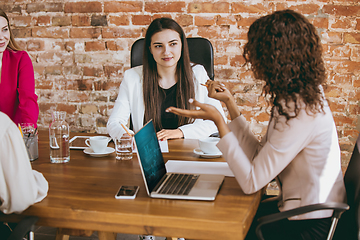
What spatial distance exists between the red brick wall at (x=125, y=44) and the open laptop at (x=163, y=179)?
1.55 meters

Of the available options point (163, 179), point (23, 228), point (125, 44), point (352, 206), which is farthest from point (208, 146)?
A: point (125, 44)

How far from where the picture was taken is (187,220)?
0.80 m

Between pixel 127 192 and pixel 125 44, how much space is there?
6.08 feet

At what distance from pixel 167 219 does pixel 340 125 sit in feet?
6.81

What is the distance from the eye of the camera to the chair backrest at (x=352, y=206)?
0.99 meters

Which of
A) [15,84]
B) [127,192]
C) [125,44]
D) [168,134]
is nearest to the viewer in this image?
[127,192]

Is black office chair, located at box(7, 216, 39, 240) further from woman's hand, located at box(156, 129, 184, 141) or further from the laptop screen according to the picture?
woman's hand, located at box(156, 129, 184, 141)

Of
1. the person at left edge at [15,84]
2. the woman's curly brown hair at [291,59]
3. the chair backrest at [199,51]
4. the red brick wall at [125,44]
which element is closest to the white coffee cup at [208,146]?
the woman's curly brown hair at [291,59]

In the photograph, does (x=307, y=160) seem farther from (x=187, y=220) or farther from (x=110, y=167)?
(x=110, y=167)

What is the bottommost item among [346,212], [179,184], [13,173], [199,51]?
[346,212]

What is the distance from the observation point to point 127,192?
3.12 ft

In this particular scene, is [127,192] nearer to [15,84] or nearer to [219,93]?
[219,93]

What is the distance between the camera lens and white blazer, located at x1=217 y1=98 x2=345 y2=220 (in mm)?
960

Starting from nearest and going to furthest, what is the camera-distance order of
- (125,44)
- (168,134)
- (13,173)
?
(13,173), (168,134), (125,44)
